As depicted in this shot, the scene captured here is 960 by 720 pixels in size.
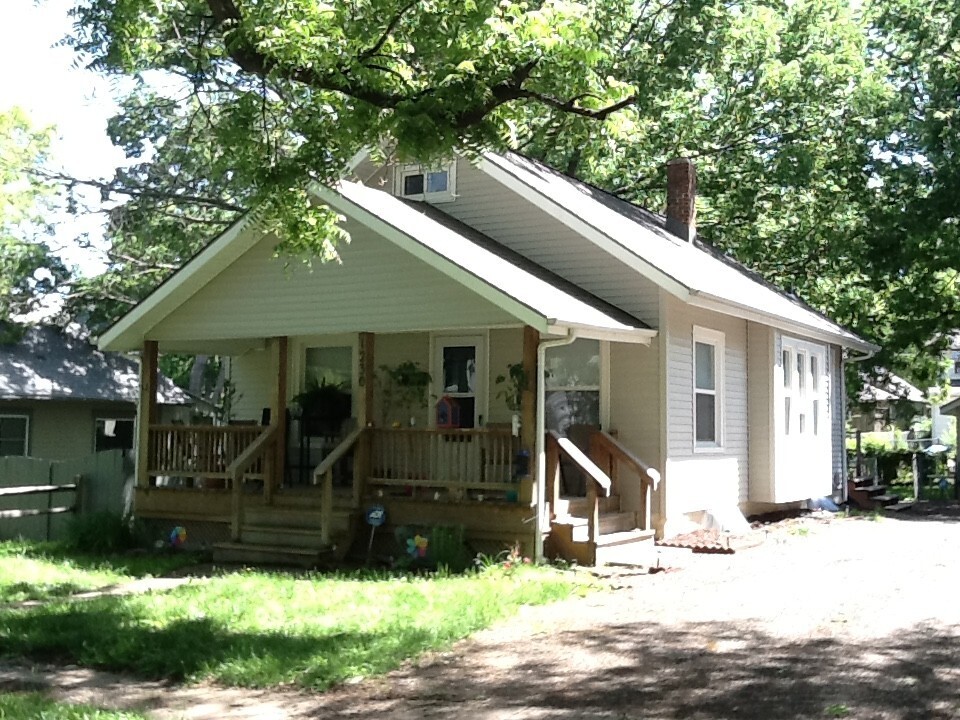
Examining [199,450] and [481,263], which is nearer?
[481,263]

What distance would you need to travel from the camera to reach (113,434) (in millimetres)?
26875

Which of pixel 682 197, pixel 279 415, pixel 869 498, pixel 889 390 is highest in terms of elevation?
pixel 682 197

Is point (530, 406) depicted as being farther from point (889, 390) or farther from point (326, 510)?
point (889, 390)

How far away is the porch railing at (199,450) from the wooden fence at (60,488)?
1318mm

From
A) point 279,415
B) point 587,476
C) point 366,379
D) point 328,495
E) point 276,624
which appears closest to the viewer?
point 276,624

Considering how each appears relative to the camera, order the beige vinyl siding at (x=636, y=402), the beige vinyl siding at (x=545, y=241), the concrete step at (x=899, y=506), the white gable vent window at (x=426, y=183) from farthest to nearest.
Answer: the concrete step at (x=899, y=506), the white gable vent window at (x=426, y=183), the beige vinyl siding at (x=545, y=241), the beige vinyl siding at (x=636, y=402)

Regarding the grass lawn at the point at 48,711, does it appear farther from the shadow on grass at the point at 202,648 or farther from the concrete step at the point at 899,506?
the concrete step at the point at 899,506

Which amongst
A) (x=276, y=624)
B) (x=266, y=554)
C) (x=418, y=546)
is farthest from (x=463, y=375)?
(x=276, y=624)

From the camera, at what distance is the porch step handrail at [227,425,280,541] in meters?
13.7

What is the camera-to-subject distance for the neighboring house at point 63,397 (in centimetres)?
2408

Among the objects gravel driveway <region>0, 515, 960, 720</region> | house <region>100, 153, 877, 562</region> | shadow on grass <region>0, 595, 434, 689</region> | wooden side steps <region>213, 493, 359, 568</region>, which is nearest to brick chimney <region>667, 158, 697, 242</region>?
house <region>100, 153, 877, 562</region>

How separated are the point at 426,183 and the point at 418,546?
21.8ft

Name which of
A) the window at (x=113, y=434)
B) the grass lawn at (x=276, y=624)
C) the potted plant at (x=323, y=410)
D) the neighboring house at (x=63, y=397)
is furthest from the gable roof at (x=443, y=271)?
the window at (x=113, y=434)

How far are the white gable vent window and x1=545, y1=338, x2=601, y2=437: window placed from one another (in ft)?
11.0
